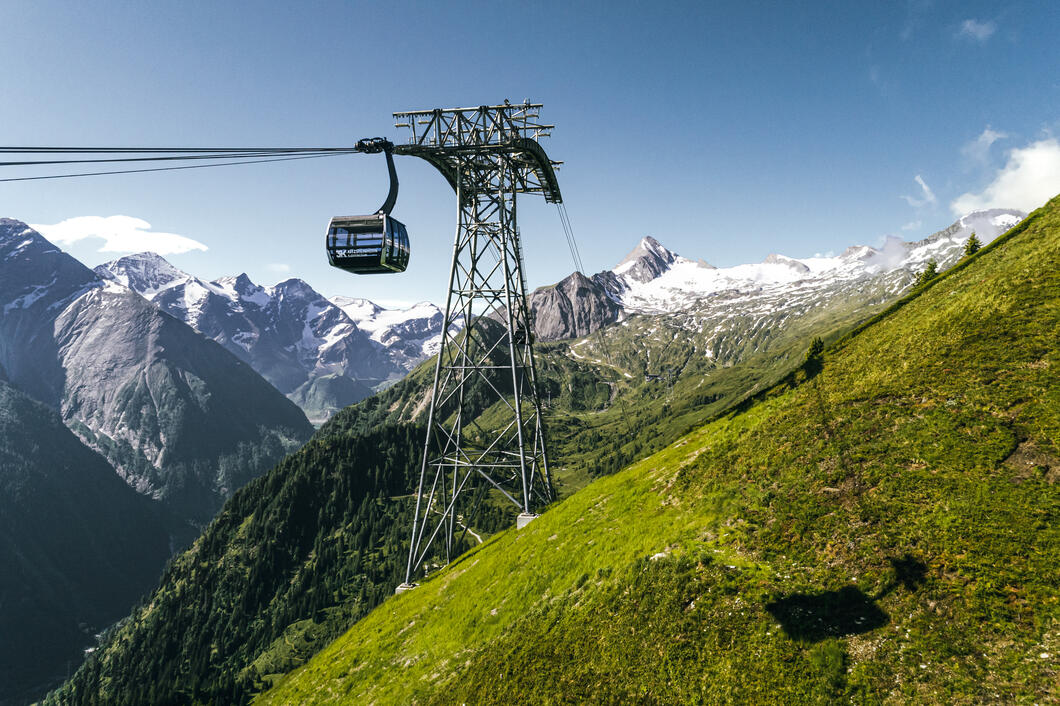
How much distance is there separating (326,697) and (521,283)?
25537 millimetres

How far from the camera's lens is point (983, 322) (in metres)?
19.0

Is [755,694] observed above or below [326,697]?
above

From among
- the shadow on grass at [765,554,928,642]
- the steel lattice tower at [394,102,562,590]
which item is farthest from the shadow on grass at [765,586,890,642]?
the steel lattice tower at [394,102,562,590]

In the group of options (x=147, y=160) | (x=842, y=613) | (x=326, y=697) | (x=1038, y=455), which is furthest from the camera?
(x=326, y=697)

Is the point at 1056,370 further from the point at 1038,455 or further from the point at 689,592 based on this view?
the point at 689,592

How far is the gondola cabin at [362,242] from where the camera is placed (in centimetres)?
2531

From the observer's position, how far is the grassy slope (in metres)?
10.5

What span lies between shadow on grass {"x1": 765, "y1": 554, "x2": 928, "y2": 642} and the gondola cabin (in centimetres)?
2313

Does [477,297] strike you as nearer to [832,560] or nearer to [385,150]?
[385,150]

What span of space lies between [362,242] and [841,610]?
25223mm

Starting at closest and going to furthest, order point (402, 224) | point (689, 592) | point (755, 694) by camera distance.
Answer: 1. point (755, 694)
2. point (689, 592)
3. point (402, 224)

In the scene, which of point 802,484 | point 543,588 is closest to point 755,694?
point 802,484

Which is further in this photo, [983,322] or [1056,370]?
[983,322]

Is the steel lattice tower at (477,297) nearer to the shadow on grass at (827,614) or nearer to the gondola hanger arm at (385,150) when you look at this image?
the gondola hanger arm at (385,150)
